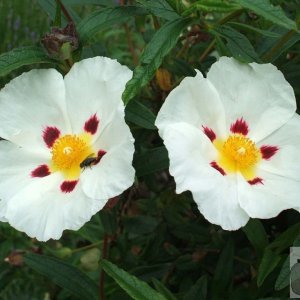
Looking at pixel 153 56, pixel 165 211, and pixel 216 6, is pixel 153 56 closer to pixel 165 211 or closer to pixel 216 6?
pixel 216 6

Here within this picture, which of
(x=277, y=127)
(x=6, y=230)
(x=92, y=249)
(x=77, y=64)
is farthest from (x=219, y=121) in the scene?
(x=6, y=230)

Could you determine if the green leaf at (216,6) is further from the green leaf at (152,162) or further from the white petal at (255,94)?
the green leaf at (152,162)

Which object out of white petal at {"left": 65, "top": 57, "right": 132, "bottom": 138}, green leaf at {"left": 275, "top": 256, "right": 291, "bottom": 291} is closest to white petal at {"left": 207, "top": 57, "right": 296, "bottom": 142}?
white petal at {"left": 65, "top": 57, "right": 132, "bottom": 138}

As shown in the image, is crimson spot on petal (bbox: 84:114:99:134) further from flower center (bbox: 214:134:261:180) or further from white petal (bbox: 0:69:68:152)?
flower center (bbox: 214:134:261:180)

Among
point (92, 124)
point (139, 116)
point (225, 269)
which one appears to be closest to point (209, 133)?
point (139, 116)

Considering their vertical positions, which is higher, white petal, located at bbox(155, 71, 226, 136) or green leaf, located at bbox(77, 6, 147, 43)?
green leaf, located at bbox(77, 6, 147, 43)

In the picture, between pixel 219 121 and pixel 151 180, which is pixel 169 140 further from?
pixel 151 180

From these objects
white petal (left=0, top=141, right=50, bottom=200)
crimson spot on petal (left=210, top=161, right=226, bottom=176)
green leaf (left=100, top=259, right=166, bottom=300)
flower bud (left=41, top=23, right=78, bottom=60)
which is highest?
flower bud (left=41, top=23, right=78, bottom=60)
